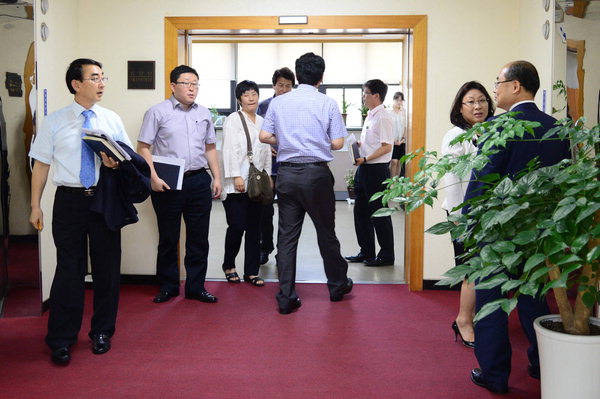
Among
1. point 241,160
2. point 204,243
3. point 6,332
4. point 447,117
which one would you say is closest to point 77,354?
point 6,332

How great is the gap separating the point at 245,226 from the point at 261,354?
1.63 m

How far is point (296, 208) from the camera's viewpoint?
13.6 feet

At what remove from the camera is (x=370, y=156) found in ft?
17.9

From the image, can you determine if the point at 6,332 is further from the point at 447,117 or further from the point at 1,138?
the point at 447,117

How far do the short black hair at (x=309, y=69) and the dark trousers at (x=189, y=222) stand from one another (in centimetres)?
91

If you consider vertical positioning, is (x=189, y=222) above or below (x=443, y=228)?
below

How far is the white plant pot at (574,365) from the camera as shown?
2.11m

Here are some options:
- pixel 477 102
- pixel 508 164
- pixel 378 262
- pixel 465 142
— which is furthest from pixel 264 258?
pixel 508 164

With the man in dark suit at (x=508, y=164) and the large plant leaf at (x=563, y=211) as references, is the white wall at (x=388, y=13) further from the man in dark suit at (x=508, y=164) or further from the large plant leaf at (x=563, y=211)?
the large plant leaf at (x=563, y=211)

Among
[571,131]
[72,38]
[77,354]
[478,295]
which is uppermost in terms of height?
[72,38]

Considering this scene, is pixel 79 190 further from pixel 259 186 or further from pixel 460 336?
pixel 460 336

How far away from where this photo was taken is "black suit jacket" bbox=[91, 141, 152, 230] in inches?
125

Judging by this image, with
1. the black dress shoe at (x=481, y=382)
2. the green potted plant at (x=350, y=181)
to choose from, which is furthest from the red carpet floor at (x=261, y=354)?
the green potted plant at (x=350, y=181)

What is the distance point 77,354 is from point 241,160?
6.26 ft
